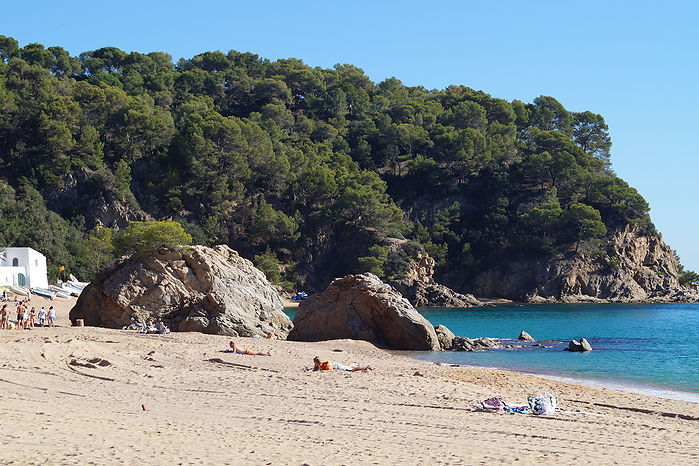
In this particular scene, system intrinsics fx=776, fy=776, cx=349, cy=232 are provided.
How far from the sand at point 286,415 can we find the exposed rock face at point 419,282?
167 ft

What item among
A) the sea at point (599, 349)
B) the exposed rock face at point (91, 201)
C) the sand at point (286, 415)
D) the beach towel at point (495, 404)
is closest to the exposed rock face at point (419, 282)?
the sea at point (599, 349)

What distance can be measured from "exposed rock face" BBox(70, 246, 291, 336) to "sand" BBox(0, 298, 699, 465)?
677cm

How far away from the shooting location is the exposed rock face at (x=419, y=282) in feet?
234

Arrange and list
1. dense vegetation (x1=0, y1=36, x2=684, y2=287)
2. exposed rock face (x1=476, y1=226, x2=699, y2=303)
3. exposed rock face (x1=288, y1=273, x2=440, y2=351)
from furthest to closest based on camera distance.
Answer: exposed rock face (x1=476, y1=226, x2=699, y2=303), dense vegetation (x1=0, y1=36, x2=684, y2=287), exposed rock face (x1=288, y1=273, x2=440, y2=351)

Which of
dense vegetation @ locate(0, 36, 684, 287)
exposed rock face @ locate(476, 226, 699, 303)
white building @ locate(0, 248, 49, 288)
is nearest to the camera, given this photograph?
white building @ locate(0, 248, 49, 288)

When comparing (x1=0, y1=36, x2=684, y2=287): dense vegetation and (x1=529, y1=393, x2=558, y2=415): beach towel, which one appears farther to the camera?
(x1=0, y1=36, x2=684, y2=287): dense vegetation

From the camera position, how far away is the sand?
885cm

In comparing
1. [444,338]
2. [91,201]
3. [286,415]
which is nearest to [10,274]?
[91,201]

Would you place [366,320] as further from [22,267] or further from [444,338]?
[22,267]

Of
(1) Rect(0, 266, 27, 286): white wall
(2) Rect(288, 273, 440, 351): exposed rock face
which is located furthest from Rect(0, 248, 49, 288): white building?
(2) Rect(288, 273, 440, 351): exposed rock face

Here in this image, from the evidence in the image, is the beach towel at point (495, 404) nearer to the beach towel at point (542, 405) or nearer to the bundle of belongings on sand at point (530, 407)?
the bundle of belongings on sand at point (530, 407)

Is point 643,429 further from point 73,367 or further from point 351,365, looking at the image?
point 73,367

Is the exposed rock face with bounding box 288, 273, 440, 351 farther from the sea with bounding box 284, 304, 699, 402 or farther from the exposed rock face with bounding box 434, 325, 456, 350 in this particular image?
the sea with bounding box 284, 304, 699, 402

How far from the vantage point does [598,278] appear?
79250 millimetres
